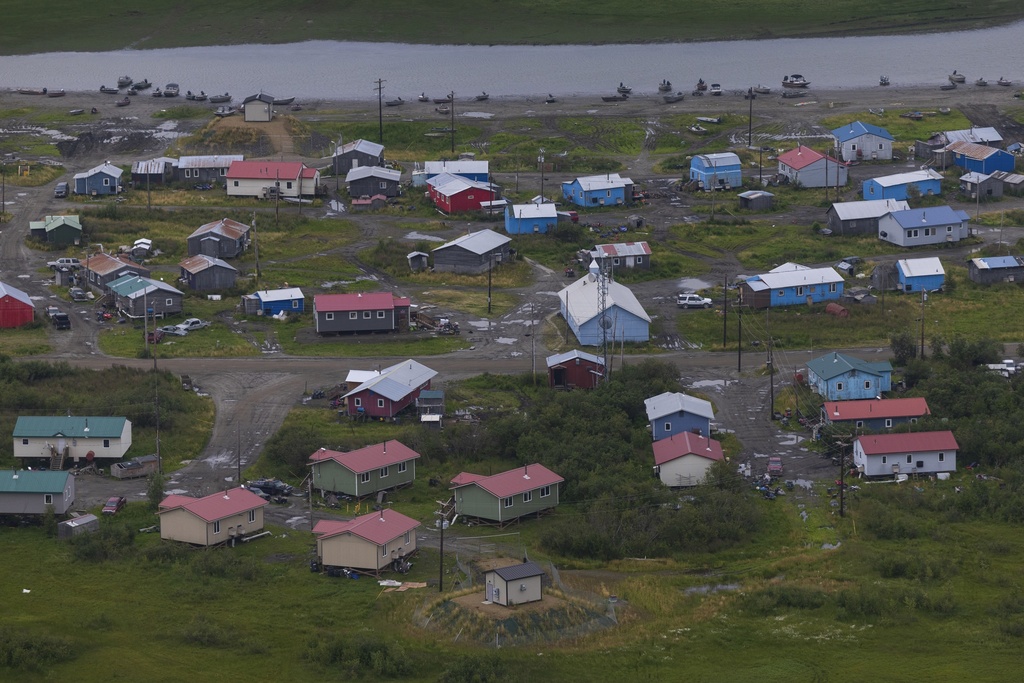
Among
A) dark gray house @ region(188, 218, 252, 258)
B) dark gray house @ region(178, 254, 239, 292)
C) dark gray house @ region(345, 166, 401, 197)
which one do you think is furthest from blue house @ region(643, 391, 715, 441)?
dark gray house @ region(345, 166, 401, 197)

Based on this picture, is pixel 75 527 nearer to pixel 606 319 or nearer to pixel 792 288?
pixel 606 319

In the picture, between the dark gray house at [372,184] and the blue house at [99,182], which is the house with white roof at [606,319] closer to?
the dark gray house at [372,184]

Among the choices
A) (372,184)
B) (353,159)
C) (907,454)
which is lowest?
(907,454)

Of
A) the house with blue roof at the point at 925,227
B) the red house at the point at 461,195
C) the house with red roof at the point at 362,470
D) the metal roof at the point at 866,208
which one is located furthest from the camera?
the red house at the point at 461,195

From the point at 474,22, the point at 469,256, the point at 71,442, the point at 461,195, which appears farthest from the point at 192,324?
the point at 474,22

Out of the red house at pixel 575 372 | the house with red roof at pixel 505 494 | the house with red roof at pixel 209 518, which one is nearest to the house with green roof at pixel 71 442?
the house with red roof at pixel 209 518

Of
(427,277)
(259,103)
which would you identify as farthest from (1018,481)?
(259,103)
